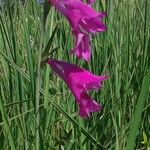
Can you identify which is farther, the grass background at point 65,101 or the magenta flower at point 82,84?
the grass background at point 65,101

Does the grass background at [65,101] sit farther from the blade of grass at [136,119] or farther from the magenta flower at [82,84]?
the blade of grass at [136,119]

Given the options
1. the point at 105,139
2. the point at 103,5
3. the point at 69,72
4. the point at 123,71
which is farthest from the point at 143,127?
the point at 69,72

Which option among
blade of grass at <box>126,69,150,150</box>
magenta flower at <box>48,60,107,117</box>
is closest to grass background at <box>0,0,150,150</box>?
magenta flower at <box>48,60,107,117</box>

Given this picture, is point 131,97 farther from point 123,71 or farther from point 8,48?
point 8,48

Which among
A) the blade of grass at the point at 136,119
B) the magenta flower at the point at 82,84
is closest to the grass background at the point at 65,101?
the magenta flower at the point at 82,84

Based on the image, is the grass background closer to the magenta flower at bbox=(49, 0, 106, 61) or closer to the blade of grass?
the magenta flower at bbox=(49, 0, 106, 61)

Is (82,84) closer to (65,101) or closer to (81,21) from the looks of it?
(81,21)
